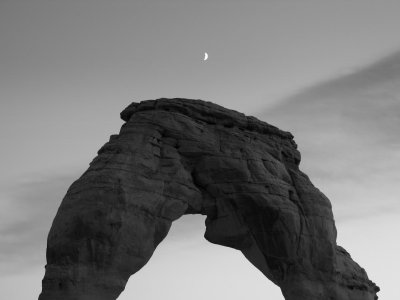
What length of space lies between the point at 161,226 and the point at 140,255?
90 centimetres

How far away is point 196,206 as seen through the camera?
1631 centimetres

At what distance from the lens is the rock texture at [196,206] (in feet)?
45.5

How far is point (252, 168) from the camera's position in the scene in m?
17.1

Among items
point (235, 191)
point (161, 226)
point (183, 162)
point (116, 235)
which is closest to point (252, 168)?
point (235, 191)

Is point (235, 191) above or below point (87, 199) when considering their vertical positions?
above

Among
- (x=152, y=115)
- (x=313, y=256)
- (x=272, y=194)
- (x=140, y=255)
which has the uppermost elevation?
(x=152, y=115)

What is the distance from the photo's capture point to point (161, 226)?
594 inches

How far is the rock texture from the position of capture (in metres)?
13.9

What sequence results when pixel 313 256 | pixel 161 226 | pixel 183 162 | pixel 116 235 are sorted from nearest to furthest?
1. pixel 116 235
2. pixel 161 226
3. pixel 183 162
4. pixel 313 256

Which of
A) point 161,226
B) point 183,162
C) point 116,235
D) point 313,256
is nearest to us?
point 116,235

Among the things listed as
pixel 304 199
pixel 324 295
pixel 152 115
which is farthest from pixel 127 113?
pixel 324 295

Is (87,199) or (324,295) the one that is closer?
(87,199)

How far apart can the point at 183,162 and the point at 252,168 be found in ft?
5.80

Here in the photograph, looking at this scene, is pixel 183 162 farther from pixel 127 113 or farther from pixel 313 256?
pixel 313 256
